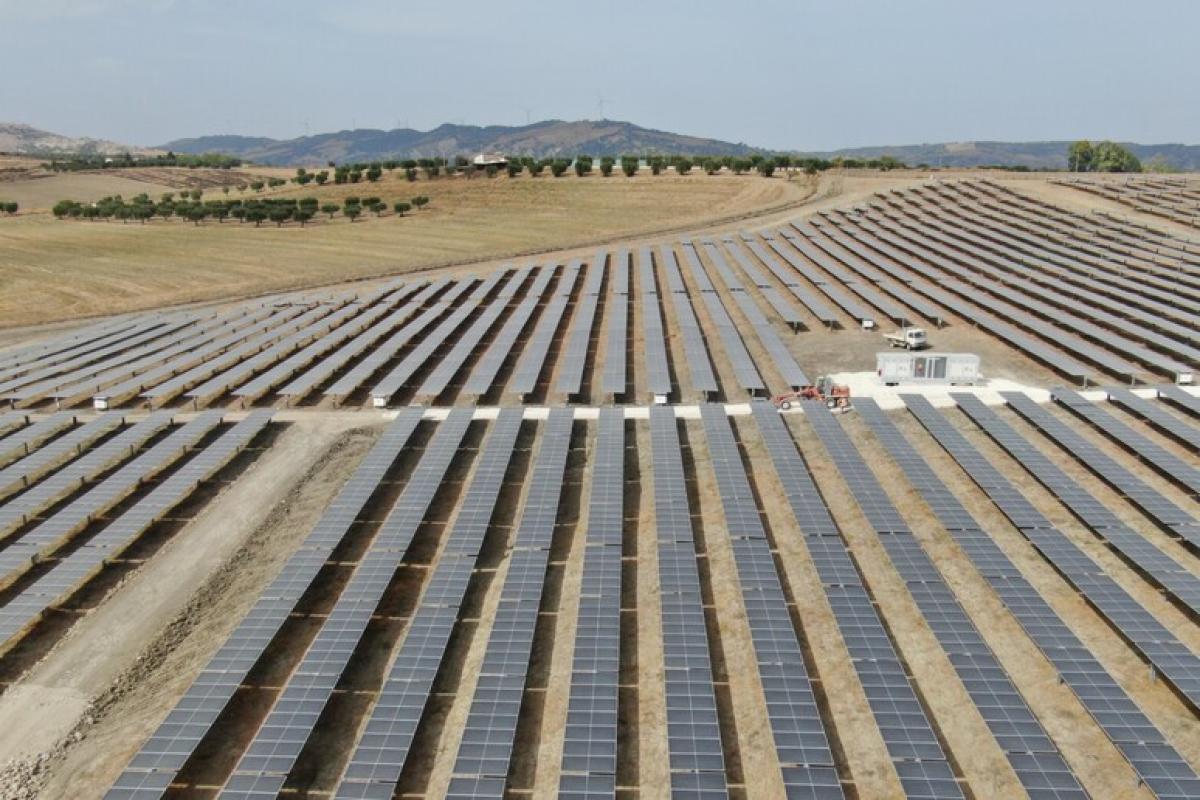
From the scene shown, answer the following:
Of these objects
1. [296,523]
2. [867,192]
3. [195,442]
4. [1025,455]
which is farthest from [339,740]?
[867,192]

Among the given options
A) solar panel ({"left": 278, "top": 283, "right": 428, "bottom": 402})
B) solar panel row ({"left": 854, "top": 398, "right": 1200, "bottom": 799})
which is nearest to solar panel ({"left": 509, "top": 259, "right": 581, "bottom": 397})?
solar panel ({"left": 278, "top": 283, "right": 428, "bottom": 402})

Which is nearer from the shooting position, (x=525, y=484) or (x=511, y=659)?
(x=511, y=659)

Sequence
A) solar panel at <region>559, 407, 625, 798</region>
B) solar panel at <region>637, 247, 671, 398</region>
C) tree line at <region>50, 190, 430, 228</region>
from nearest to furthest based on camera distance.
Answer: solar panel at <region>559, 407, 625, 798</region>, solar panel at <region>637, 247, 671, 398</region>, tree line at <region>50, 190, 430, 228</region>

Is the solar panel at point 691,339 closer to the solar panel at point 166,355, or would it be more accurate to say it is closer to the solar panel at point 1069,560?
the solar panel at point 1069,560

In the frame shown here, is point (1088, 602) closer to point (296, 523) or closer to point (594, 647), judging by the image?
point (594, 647)

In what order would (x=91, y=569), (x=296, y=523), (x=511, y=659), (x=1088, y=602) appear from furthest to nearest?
(x=296, y=523) → (x=91, y=569) → (x=1088, y=602) → (x=511, y=659)

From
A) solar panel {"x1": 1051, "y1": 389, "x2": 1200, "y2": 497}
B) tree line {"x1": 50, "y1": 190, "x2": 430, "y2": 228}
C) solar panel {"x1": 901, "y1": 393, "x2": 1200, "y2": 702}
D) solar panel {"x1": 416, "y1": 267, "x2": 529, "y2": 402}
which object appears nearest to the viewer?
solar panel {"x1": 901, "y1": 393, "x2": 1200, "y2": 702}

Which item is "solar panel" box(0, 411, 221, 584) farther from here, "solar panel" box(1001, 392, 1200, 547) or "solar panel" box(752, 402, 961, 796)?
"solar panel" box(1001, 392, 1200, 547)
